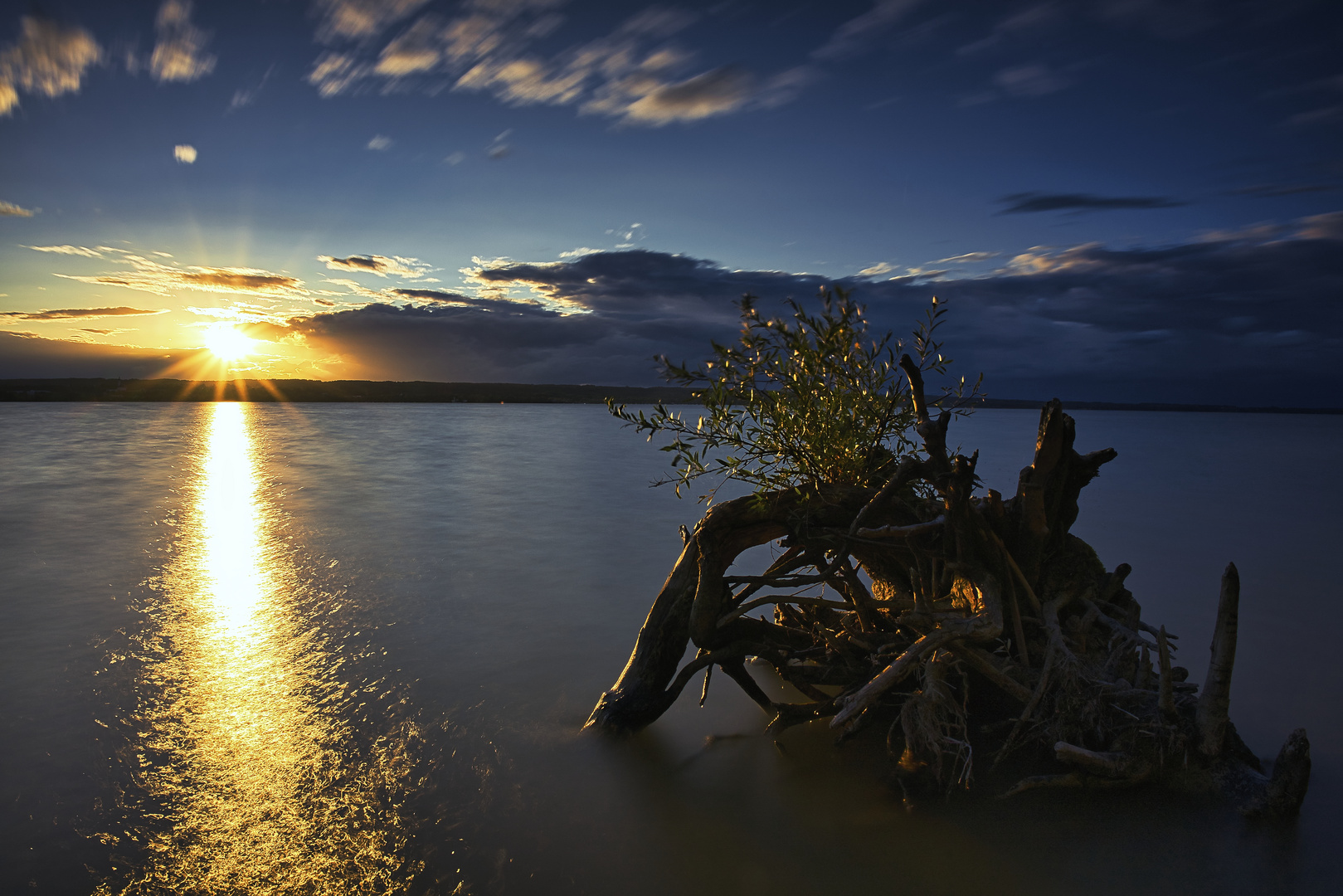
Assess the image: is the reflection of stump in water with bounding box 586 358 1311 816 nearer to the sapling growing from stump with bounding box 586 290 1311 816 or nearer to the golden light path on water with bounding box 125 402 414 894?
the sapling growing from stump with bounding box 586 290 1311 816

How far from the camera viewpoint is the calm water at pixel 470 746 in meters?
5.04

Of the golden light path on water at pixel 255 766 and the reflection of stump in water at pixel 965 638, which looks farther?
the reflection of stump in water at pixel 965 638

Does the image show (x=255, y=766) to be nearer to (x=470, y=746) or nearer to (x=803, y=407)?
(x=470, y=746)

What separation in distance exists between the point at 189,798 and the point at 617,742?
346 cm

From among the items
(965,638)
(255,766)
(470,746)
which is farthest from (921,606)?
(255,766)

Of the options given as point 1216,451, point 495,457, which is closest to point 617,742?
point 495,457

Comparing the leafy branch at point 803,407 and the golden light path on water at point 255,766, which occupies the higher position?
the leafy branch at point 803,407

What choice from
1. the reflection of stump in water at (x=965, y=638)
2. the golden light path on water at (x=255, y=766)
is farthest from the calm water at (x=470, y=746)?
the reflection of stump in water at (x=965, y=638)

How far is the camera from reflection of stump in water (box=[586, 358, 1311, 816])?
5457mm

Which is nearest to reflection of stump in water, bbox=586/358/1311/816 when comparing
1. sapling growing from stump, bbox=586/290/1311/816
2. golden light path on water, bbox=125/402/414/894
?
sapling growing from stump, bbox=586/290/1311/816

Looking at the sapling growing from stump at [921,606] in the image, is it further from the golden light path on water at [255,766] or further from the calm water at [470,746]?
the golden light path on water at [255,766]

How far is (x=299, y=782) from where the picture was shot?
20.2 ft

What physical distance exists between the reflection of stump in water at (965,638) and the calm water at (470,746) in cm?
39

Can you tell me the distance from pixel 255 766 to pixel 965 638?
6.01m
